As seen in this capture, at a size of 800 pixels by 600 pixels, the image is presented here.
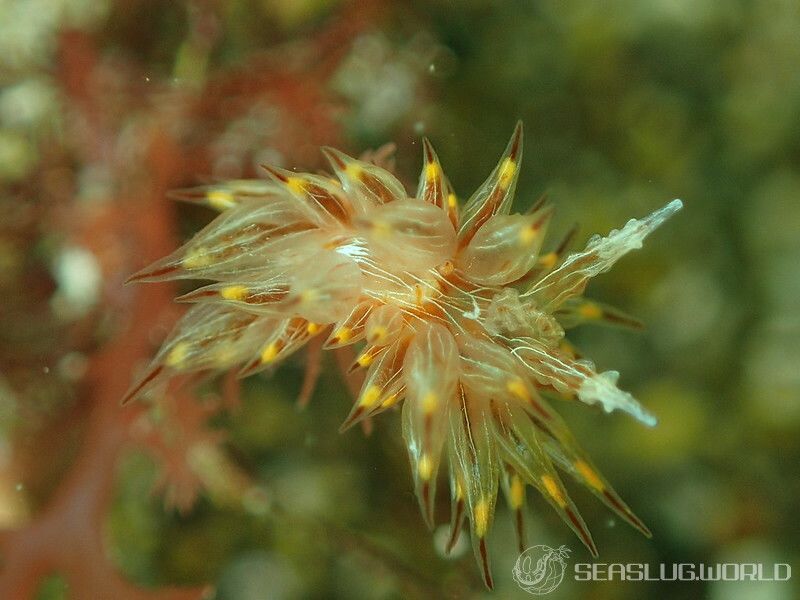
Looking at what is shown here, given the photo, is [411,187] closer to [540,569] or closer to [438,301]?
[438,301]

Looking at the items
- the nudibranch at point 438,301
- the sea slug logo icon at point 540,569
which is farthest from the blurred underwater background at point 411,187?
the nudibranch at point 438,301

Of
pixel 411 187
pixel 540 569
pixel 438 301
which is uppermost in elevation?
pixel 411 187

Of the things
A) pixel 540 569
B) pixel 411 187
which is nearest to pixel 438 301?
pixel 411 187

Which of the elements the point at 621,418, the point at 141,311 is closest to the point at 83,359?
the point at 141,311

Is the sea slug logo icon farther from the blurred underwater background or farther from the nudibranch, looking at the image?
the nudibranch

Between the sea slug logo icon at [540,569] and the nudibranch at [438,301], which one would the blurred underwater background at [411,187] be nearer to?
the sea slug logo icon at [540,569]
